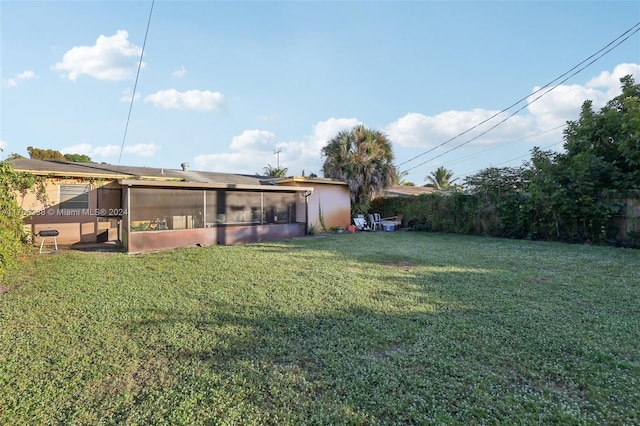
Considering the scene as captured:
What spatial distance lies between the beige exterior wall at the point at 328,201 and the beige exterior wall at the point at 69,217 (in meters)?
7.00

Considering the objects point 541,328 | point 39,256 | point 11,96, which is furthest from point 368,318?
point 11,96

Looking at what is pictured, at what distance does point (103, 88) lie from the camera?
9.28 m

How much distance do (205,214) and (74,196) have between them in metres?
4.83

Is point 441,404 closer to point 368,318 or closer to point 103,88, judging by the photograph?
point 368,318

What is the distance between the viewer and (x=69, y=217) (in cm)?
1075

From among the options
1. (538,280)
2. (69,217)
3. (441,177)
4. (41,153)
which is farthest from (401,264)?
(41,153)

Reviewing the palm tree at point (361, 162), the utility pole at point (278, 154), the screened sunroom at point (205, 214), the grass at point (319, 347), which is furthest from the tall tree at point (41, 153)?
the grass at point (319, 347)

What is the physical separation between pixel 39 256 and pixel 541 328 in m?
10.6

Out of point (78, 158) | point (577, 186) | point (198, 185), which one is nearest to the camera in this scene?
point (198, 185)

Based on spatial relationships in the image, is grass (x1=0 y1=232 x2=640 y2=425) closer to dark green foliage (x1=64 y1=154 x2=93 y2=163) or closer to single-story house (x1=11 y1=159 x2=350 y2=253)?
single-story house (x1=11 y1=159 x2=350 y2=253)

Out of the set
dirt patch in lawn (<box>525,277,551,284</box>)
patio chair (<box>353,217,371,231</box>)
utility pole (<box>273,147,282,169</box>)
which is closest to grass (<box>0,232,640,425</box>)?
dirt patch in lawn (<box>525,277,551,284</box>)

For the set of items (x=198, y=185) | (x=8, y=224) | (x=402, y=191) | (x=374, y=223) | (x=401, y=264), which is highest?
(x=402, y=191)

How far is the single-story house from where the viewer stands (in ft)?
30.9

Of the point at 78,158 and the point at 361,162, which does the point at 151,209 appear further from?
the point at 78,158
